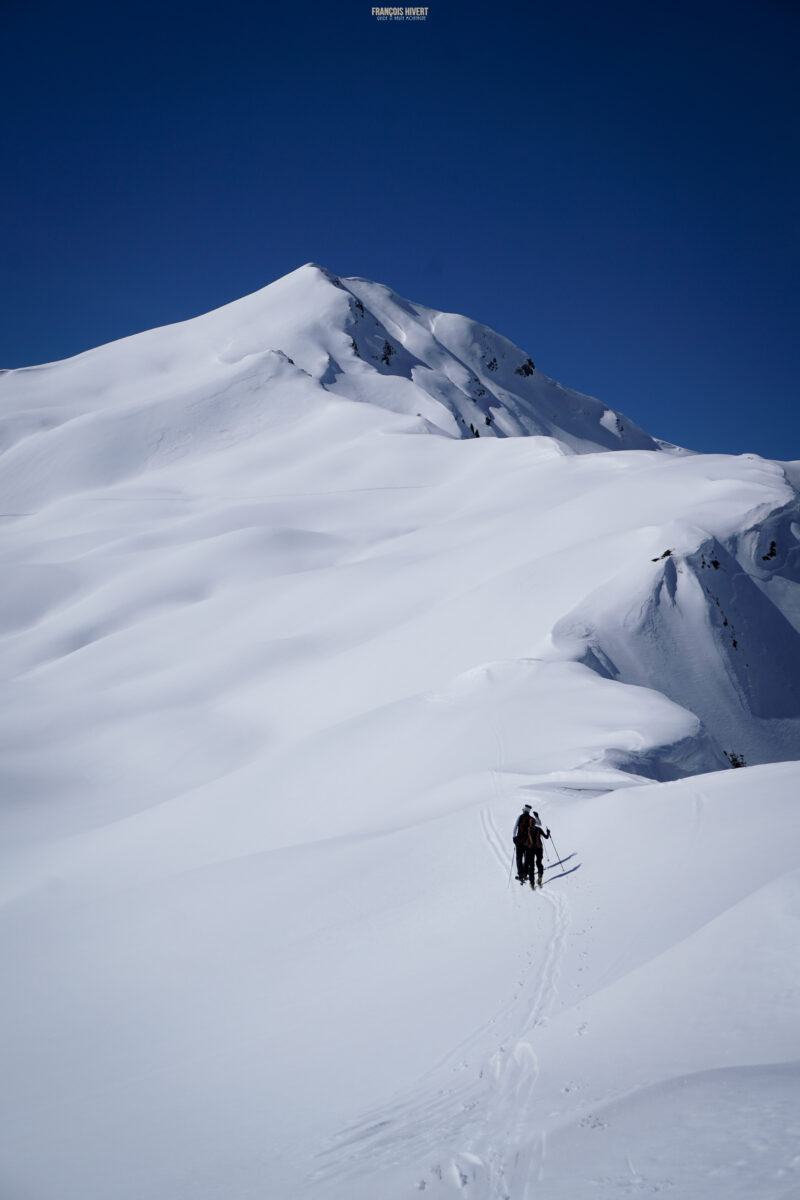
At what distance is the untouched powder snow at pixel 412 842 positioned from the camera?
5840 millimetres

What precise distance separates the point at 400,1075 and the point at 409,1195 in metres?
1.65

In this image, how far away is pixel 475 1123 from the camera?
5758 millimetres

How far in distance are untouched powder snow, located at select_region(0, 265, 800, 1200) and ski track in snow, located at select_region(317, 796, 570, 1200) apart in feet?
0.10

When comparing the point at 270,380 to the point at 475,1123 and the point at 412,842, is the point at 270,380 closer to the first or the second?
the point at 412,842

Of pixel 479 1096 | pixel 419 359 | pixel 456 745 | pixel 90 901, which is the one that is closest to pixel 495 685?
pixel 456 745

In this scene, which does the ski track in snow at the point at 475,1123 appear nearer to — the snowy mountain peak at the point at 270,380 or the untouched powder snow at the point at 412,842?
the untouched powder snow at the point at 412,842

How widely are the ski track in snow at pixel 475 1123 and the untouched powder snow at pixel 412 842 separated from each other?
0.03 meters

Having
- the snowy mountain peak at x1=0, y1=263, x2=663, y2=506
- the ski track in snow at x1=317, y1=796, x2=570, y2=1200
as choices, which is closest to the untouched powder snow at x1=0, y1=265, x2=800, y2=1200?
the ski track in snow at x1=317, y1=796, x2=570, y2=1200

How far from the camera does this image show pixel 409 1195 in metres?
5.15

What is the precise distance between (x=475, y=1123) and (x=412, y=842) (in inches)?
266

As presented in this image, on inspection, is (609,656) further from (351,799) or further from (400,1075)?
(400,1075)

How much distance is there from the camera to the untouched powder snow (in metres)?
5.84

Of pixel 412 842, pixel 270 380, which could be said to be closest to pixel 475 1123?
pixel 412 842

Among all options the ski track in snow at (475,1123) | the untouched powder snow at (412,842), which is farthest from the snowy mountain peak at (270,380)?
the ski track in snow at (475,1123)
